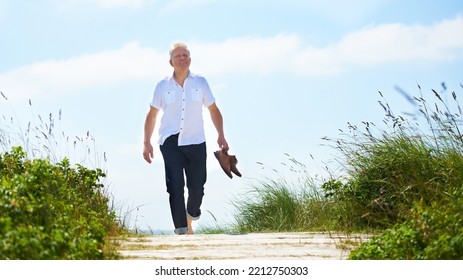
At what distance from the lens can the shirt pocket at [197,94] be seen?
8.39 meters

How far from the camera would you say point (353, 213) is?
7.74m

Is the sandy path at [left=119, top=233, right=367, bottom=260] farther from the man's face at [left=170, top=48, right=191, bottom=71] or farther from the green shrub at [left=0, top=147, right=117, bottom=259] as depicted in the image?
the man's face at [left=170, top=48, right=191, bottom=71]

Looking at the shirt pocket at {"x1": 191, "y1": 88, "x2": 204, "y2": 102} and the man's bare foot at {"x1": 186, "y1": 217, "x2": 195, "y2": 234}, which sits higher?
the shirt pocket at {"x1": 191, "y1": 88, "x2": 204, "y2": 102}

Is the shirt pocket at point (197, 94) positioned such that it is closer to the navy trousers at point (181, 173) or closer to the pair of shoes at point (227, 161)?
the navy trousers at point (181, 173)

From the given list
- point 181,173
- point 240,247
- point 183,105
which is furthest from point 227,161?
point 240,247

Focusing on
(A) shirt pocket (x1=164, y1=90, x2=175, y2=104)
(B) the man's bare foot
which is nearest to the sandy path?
(B) the man's bare foot

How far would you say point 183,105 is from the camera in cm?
838

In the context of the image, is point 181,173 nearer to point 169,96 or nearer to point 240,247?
point 169,96

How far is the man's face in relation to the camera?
8.33 metres

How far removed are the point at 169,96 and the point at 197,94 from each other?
327 millimetres
